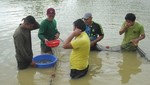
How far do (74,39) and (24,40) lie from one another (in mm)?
1383

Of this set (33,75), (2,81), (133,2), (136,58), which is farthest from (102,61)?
(133,2)

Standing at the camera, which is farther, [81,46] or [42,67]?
[42,67]

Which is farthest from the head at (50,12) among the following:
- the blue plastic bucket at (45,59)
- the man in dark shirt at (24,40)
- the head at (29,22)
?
the blue plastic bucket at (45,59)

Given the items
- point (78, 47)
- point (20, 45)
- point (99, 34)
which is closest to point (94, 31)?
point (99, 34)

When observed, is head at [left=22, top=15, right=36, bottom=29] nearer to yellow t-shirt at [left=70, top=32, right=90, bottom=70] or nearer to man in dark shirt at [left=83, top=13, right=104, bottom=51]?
yellow t-shirt at [left=70, top=32, right=90, bottom=70]

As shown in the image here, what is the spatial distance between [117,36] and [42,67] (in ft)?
13.8

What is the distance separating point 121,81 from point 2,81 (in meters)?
3.16

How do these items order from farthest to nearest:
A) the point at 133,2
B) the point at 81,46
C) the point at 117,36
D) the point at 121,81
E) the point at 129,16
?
the point at 133,2, the point at 117,36, the point at 129,16, the point at 121,81, the point at 81,46

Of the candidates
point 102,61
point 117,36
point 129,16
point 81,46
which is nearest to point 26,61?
point 81,46

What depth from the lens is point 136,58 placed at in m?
8.12

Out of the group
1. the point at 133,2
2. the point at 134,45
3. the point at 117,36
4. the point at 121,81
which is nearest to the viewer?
the point at 121,81

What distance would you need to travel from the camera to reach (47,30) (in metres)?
8.05

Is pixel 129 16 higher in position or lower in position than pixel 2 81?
higher

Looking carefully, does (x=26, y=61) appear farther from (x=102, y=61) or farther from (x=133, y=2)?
(x=133, y=2)
